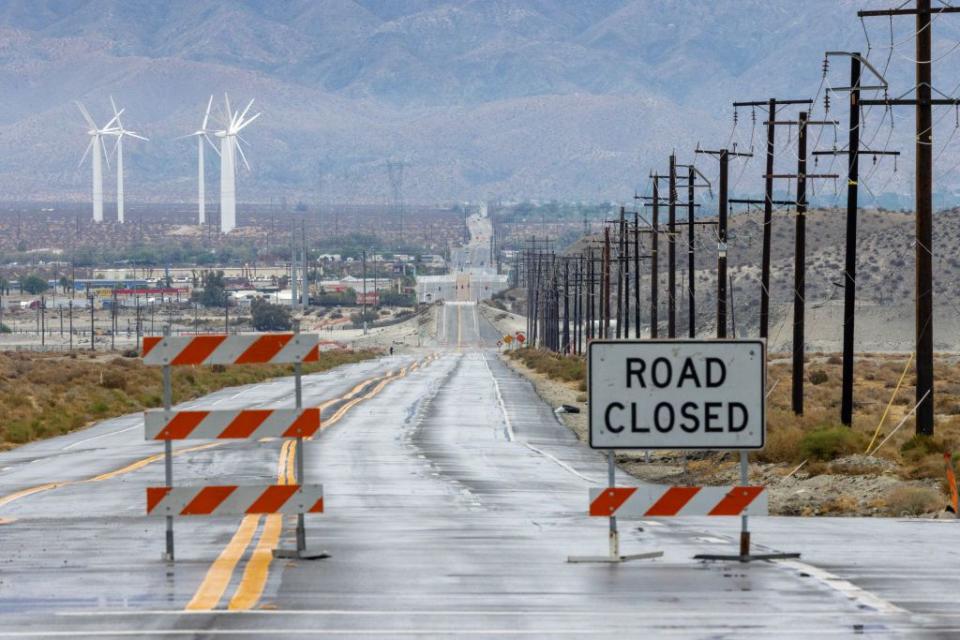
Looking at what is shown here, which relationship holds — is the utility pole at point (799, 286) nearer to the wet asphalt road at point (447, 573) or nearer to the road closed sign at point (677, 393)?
the wet asphalt road at point (447, 573)

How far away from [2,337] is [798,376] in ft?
455

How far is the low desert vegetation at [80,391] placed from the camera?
143 ft

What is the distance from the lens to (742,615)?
1225 cm

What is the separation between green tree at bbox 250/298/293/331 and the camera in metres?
181

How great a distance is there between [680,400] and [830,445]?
51.6 ft

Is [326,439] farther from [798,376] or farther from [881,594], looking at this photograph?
[881,594]

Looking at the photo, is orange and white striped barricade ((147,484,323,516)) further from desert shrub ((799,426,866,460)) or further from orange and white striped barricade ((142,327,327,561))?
desert shrub ((799,426,866,460))

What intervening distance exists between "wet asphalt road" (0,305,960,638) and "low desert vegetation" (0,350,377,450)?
17.9 m

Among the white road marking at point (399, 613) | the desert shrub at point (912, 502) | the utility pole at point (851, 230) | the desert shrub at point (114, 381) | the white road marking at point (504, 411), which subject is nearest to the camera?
the white road marking at point (399, 613)

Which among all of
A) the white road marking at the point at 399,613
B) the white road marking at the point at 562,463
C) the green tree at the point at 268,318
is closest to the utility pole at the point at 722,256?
the white road marking at the point at 562,463

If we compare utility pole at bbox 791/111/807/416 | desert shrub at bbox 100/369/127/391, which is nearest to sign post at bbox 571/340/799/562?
utility pole at bbox 791/111/807/416

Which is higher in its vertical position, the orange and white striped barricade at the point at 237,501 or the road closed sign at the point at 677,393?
the road closed sign at the point at 677,393

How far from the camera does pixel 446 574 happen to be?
14.2 m

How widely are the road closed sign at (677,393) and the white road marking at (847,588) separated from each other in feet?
3.18
